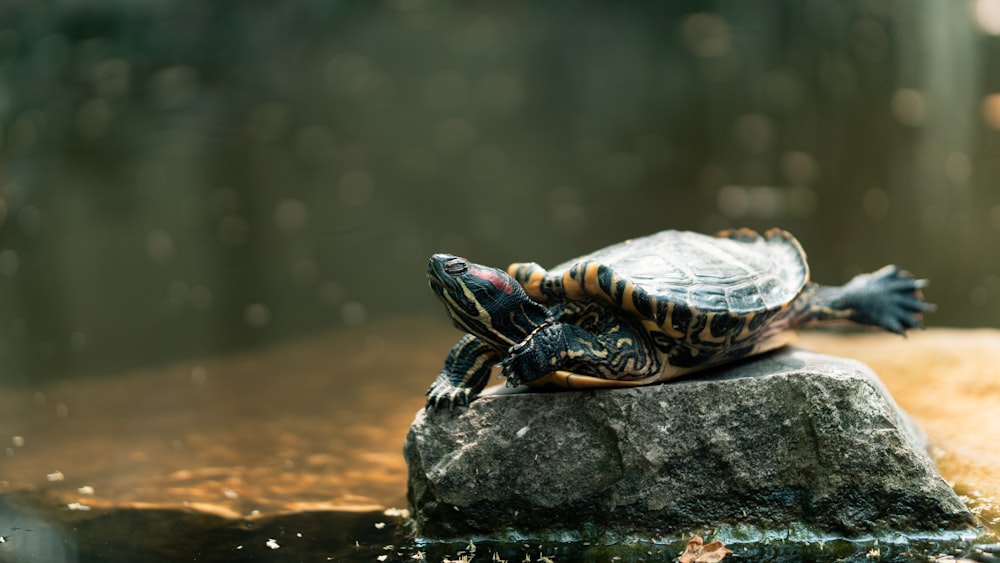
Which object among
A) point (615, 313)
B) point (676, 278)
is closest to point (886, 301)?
point (676, 278)

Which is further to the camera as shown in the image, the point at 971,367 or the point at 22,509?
the point at 971,367

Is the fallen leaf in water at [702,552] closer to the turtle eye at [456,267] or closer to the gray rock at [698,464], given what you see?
the gray rock at [698,464]

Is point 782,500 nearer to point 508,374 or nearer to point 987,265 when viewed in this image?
point 508,374

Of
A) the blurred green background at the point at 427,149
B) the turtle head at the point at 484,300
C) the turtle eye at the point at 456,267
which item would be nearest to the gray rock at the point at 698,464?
the turtle head at the point at 484,300

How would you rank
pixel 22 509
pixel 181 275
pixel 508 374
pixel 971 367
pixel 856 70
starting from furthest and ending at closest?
pixel 856 70
pixel 181 275
pixel 971 367
pixel 22 509
pixel 508 374

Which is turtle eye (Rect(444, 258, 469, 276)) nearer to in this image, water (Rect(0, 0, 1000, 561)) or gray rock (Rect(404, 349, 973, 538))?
gray rock (Rect(404, 349, 973, 538))

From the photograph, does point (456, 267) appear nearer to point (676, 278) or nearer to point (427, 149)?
point (676, 278)

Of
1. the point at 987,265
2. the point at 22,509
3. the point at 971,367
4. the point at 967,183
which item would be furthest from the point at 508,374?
the point at 967,183

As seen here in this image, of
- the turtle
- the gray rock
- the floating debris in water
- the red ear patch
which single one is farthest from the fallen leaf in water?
the floating debris in water
